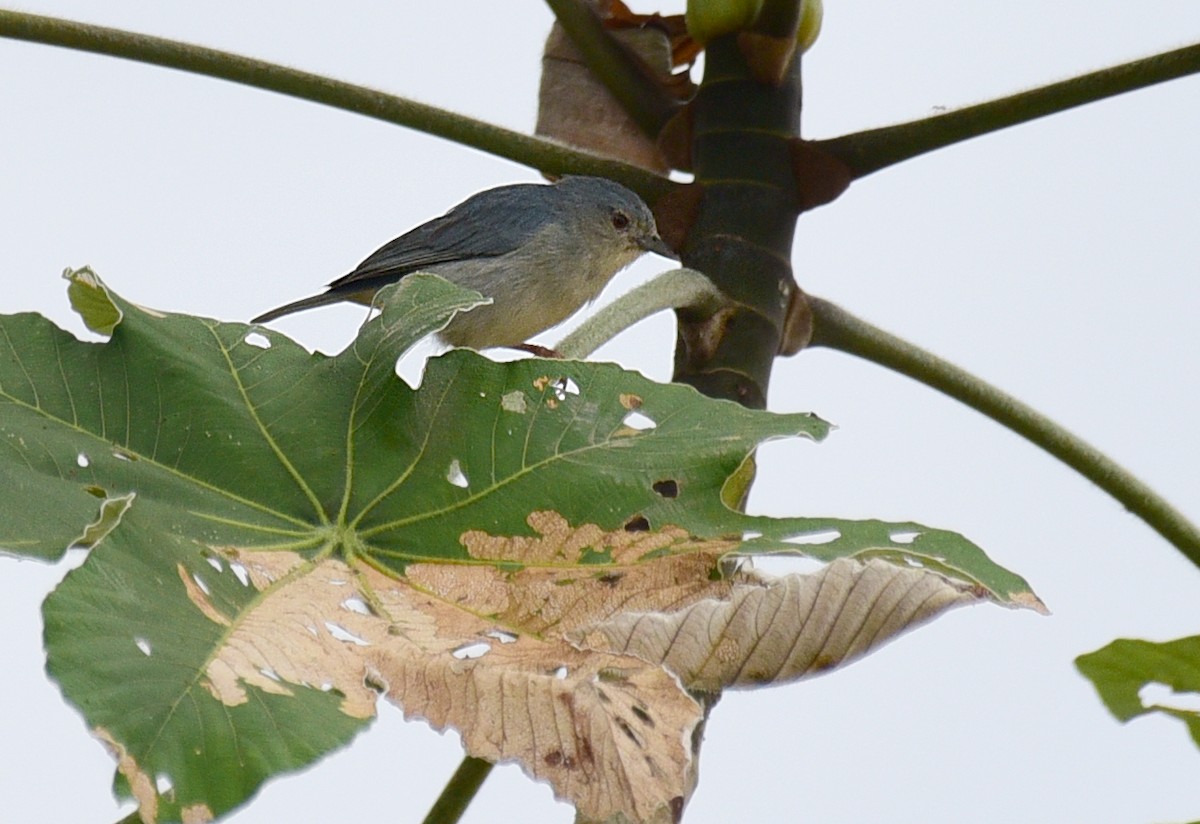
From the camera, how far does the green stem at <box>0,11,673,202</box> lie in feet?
8.89

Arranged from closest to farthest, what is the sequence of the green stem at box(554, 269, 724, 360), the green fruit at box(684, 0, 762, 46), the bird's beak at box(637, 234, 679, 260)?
1. the green stem at box(554, 269, 724, 360)
2. the green fruit at box(684, 0, 762, 46)
3. the bird's beak at box(637, 234, 679, 260)

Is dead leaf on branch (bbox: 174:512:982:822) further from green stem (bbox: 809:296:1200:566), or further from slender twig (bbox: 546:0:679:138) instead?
slender twig (bbox: 546:0:679:138)

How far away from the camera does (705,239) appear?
110 inches

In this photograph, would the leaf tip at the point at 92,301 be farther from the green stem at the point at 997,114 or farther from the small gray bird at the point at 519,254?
the small gray bird at the point at 519,254

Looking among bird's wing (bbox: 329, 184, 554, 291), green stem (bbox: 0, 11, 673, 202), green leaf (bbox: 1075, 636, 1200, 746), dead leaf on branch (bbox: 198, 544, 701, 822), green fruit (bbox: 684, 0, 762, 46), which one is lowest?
dead leaf on branch (bbox: 198, 544, 701, 822)

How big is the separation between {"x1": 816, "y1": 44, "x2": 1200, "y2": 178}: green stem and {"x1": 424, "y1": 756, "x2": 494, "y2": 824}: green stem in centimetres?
140

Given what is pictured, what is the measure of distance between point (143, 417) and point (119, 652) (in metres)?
0.71

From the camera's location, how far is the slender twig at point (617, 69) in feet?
10.3

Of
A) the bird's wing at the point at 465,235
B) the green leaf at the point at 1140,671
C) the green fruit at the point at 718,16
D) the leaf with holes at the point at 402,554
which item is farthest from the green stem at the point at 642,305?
the bird's wing at the point at 465,235

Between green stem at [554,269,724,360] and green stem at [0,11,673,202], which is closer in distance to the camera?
green stem at [554,269,724,360]

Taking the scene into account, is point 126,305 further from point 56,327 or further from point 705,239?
point 705,239

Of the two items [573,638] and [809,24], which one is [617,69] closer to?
[809,24]

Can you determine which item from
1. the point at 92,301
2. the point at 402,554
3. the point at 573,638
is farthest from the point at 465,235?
the point at 573,638

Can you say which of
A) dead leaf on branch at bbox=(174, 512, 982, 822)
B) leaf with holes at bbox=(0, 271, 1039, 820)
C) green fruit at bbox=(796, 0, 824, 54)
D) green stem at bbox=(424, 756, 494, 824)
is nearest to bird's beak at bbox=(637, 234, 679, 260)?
green fruit at bbox=(796, 0, 824, 54)
